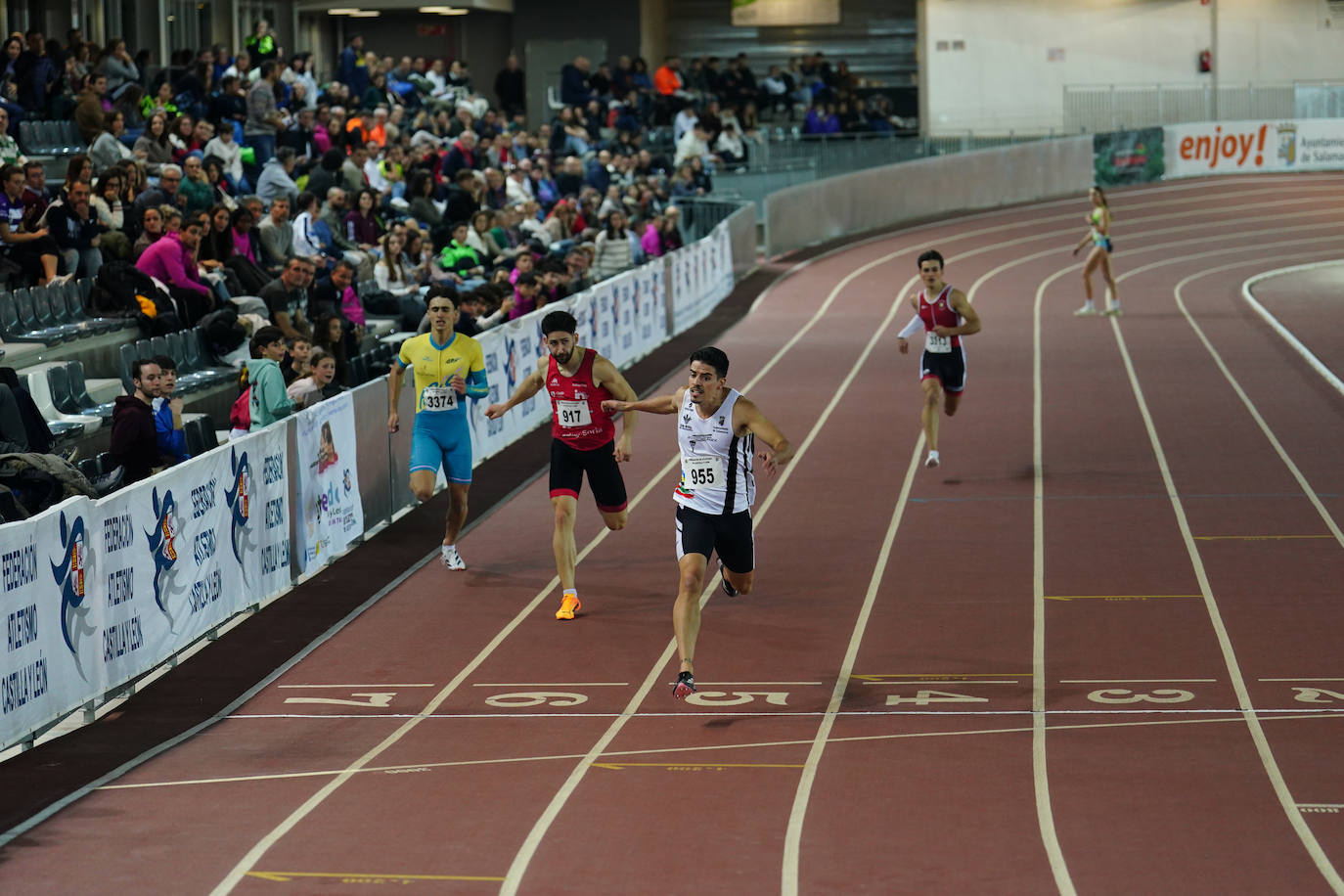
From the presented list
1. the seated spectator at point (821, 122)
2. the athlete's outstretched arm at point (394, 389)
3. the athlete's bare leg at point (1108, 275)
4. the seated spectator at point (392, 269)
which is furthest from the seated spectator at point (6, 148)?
the seated spectator at point (821, 122)

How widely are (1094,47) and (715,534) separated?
3889 centimetres

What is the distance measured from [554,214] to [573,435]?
14.7 m

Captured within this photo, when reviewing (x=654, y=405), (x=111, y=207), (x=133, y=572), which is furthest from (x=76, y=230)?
(x=654, y=405)

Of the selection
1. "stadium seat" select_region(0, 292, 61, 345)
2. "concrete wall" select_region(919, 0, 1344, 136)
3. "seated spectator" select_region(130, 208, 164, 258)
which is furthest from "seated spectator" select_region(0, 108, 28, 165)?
"concrete wall" select_region(919, 0, 1344, 136)

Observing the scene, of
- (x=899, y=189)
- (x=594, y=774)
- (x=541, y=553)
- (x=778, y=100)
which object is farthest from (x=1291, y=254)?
(x=594, y=774)

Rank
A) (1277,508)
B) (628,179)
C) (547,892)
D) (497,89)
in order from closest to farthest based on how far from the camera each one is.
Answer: (547,892)
(1277,508)
(628,179)
(497,89)

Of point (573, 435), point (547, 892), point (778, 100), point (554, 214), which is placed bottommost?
point (547, 892)

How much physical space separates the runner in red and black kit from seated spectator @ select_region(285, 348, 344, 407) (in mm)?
2386

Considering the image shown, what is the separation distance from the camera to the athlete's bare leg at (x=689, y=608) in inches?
372

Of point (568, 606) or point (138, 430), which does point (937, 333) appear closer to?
point (568, 606)

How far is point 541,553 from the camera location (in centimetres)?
1366

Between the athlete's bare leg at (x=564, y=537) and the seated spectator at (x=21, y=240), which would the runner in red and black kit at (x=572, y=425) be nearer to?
the athlete's bare leg at (x=564, y=537)

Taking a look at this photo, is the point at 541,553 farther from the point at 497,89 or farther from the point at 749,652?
the point at 497,89

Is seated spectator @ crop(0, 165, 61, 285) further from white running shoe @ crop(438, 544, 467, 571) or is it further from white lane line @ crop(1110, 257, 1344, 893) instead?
white lane line @ crop(1110, 257, 1344, 893)
